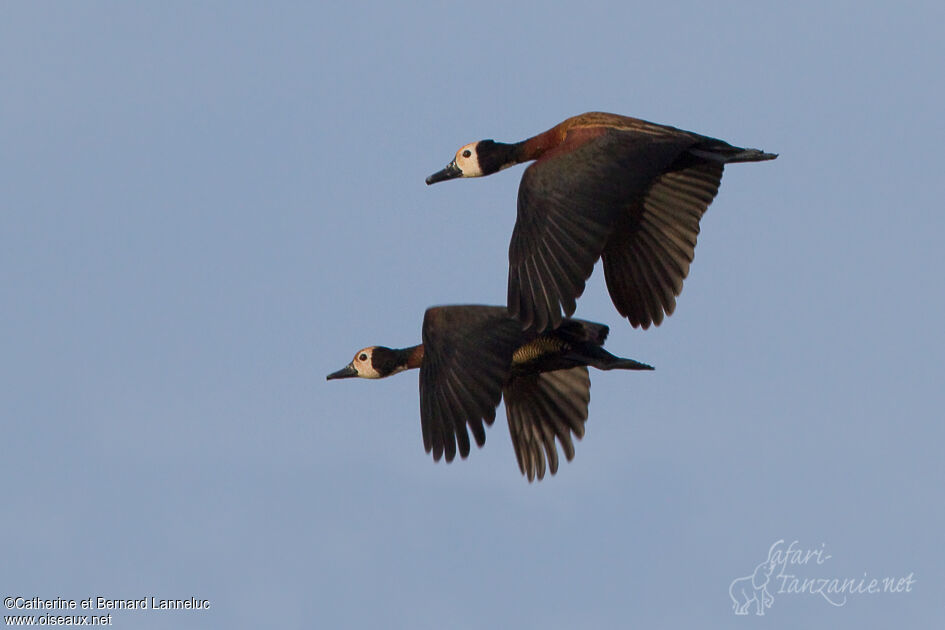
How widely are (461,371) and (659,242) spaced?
177cm

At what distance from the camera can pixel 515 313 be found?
1228 centimetres

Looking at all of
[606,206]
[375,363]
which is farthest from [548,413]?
[606,206]

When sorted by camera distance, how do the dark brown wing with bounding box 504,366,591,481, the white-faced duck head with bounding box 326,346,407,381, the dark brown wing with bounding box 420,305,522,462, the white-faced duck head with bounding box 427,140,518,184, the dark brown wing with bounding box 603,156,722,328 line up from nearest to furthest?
the dark brown wing with bounding box 420,305,522,462
the dark brown wing with bounding box 603,156,722,328
the white-faced duck head with bounding box 427,140,518,184
the dark brown wing with bounding box 504,366,591,481
the white-faced duck head with bounding box 326,346,407,381

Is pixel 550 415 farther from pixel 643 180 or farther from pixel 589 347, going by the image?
pixel 643 180

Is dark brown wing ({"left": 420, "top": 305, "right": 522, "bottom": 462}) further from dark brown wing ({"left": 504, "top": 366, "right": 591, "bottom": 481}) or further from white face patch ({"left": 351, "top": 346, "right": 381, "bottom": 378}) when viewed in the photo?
white face patch ({"left": 351, "top": 346, "right": 381, "bottom": 378})

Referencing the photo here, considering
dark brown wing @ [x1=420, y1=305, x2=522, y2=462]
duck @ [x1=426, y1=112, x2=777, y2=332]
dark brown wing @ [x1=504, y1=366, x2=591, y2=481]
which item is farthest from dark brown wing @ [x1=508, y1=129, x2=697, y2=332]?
dark brown wing @ [x1=504, y1=366, x2=591, y2=481]

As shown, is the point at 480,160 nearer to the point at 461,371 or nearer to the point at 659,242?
the point at 659,242

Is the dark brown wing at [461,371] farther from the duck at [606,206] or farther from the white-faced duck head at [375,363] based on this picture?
the white-faced duck head at [375,363]

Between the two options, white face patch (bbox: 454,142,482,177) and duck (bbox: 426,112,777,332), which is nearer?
duck (bbox: 426,112,777,332)

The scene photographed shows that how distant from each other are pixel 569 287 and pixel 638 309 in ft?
6.34

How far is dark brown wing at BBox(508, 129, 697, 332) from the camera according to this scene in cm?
1224

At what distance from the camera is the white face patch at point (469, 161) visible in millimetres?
14828

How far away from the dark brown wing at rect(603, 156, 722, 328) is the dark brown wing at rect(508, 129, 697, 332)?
0.99m

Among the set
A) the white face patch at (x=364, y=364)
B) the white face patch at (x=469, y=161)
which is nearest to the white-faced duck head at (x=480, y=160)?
the white face patch at (x=469, y=161)
